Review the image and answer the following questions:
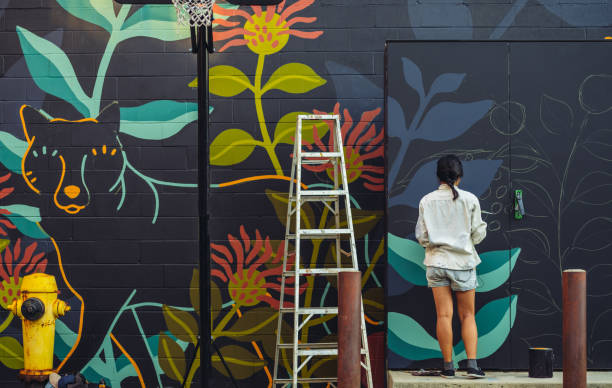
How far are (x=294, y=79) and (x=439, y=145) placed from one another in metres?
1.30

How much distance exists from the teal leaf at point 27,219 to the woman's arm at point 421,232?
291 centimetres

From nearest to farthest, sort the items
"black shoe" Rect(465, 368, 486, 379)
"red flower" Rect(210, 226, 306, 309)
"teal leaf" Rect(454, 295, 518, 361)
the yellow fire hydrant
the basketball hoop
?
1. the basketball hoop
2. "black shoe" Rect(465, 368, 486, 379)
3. "teal leaf" Rect(454, 295, 518, 361)
4. the yellow fire hydrant
5. "red flower" Rect(210, 226, 306, 309)

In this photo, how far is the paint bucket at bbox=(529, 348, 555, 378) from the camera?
4.95 m

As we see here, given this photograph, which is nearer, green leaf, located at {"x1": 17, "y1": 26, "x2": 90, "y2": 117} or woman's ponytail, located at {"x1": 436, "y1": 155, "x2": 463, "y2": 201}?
woman's ponytail, located at {"x1": 436, "y1": 155, "x2": 463, "y2": 201}

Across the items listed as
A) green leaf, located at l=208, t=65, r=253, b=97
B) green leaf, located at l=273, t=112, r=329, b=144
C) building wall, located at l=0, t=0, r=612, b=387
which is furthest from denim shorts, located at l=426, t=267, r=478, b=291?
green leaf, located at l=208, t=65, r=253, b=97

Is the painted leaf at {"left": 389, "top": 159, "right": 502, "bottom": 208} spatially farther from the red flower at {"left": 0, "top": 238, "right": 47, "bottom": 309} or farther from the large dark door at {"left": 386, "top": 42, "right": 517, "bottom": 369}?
the red flower at {"left": 0, "top": 238, "right": 47, "bottom": 309}

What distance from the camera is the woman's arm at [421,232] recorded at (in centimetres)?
501

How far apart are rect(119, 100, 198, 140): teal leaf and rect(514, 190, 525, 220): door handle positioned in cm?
250

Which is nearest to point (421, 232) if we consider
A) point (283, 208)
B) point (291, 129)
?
point (283, 208)

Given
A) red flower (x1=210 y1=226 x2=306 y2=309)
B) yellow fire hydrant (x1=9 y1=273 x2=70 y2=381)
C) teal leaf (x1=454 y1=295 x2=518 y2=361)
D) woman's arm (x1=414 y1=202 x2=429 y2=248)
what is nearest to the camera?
woman's arm (x1=414 y1=202 x2=429 y2=248)

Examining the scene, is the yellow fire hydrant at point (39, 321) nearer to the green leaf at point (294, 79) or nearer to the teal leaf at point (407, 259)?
the green leaf at point (294, 79)

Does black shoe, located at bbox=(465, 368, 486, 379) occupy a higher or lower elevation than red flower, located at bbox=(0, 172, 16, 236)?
lower

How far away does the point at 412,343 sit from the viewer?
5.20 meters

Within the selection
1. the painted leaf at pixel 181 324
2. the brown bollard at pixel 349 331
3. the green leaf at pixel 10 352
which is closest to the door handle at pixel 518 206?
the brown bollard at pixel 349 331
